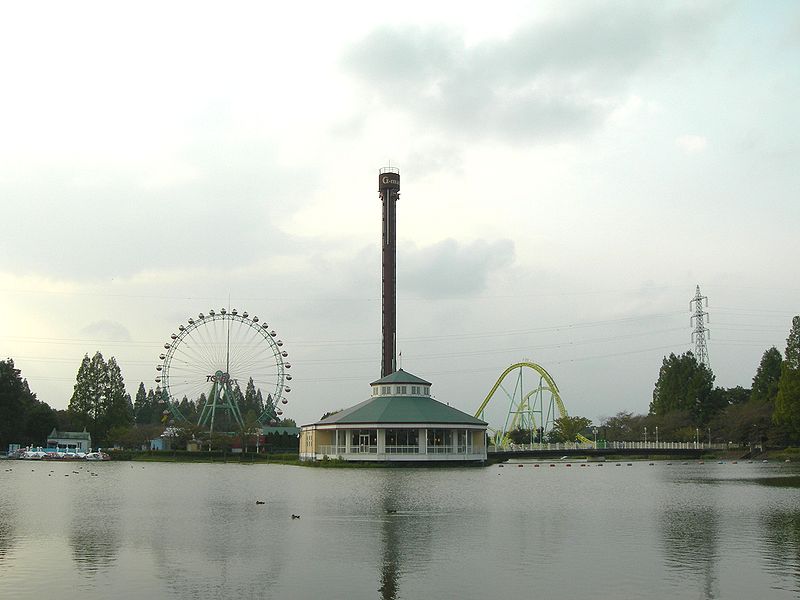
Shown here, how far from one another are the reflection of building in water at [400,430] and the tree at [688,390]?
45.7 m

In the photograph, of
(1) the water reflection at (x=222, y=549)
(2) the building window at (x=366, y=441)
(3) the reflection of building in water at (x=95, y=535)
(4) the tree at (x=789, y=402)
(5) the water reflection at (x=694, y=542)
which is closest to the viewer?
(1) the water reflection at (x=222, y=549)

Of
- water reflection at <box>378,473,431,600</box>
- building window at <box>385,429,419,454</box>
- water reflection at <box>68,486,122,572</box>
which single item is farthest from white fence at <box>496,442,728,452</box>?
water reflection at <box>68,486,122,572</box>

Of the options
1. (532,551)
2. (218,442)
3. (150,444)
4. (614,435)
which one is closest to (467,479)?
(532,551)

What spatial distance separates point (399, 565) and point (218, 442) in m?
79.0

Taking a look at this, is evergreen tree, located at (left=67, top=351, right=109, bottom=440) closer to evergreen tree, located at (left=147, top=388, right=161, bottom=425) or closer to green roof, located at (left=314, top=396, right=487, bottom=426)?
green roof, located at (left=314, top=396, right=487, bottom=426)

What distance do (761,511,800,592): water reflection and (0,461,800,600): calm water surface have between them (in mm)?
51

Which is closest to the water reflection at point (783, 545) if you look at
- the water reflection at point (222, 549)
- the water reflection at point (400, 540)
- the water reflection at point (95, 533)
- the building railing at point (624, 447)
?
the water reflection at point (400, 540)

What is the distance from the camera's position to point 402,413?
→ 7419 cm

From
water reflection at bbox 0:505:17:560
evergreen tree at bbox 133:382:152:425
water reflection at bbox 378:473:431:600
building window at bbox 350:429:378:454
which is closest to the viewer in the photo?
water reflection at bbox 378:473:431:600

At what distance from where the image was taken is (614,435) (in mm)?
125125

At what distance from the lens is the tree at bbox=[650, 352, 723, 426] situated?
113m

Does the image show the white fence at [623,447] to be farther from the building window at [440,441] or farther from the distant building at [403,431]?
the building window at [440,441]

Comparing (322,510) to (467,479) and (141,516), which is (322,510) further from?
(467,479)

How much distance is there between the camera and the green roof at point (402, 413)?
240 ft
